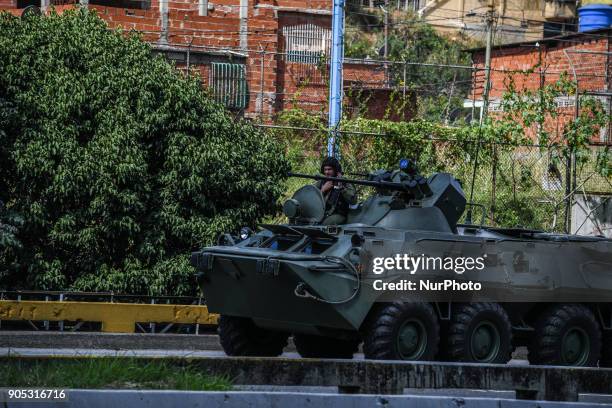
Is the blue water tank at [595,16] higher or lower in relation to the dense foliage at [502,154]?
higher

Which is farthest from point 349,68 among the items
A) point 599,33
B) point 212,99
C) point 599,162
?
point 212,99

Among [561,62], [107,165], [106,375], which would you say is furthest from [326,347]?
[561,62]

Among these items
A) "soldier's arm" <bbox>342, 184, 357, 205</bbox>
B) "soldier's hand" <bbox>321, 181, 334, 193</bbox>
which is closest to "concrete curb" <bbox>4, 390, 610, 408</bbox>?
"soldier's arm" <bbox>342, 184, 357, 205</bbox>

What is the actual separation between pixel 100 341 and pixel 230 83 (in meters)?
12.1

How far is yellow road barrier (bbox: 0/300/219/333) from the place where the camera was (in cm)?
1498

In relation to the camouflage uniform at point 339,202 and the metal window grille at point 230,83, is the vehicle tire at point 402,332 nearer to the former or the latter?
the camouflage uniform at point 339,202

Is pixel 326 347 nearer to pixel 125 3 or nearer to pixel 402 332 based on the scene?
pixel 402 332

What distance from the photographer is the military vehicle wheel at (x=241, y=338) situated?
13.0 metres

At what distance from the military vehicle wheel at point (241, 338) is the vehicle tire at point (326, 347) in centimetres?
39

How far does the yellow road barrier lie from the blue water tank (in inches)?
907

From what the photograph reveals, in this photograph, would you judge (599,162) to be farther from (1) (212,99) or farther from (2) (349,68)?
(2) (349,68)

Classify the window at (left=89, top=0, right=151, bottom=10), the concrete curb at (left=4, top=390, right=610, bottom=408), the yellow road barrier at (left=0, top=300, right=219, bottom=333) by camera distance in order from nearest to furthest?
the concrete curb at (left=4, top=390, right=610, bottom=408) → the yellow road barrier at (left=0, top=300, right=219, bottom=333) → the window at (left=89, top=0, right=151, bottom=10)

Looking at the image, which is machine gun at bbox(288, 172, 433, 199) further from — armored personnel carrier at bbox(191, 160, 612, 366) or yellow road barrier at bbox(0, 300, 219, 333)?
yellow road barrier at bbox(0, 300, 219, 333)

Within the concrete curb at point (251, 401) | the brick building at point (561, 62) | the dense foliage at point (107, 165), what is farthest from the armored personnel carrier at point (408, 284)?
the brick building at point (561, 62)
